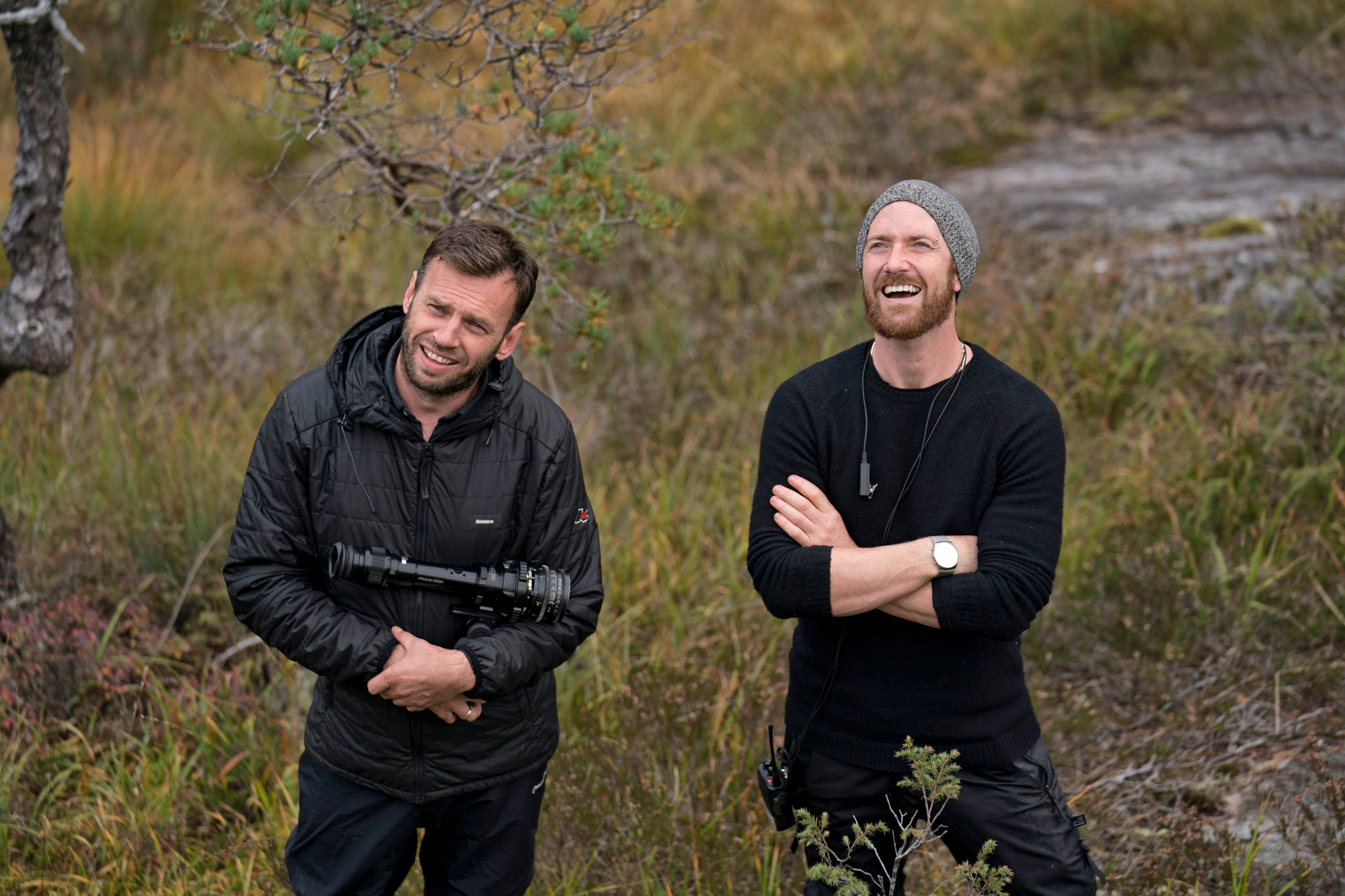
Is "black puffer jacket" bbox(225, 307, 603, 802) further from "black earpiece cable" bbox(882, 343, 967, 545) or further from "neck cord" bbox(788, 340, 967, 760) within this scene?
"black earpiece cable" bbox(882, 343, 967, 545)

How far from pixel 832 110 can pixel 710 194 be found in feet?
5.27

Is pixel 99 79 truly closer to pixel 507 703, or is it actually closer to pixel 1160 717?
pixel 507 703

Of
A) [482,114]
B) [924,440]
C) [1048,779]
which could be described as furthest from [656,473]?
[1048,779]

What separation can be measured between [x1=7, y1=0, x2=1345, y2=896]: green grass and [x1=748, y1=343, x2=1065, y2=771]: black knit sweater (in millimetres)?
989

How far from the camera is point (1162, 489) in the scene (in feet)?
16.4

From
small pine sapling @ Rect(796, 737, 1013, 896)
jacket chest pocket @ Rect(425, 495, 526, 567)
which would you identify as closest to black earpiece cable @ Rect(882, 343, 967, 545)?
small pine sapling @ Rect(796, 737, 1013, 896)

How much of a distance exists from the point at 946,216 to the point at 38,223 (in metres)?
3.15

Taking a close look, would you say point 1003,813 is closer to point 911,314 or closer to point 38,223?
point 911,314

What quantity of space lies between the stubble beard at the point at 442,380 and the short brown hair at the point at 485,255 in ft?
0.48

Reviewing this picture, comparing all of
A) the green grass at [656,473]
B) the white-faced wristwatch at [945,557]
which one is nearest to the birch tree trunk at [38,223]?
the green grass at [656,473]

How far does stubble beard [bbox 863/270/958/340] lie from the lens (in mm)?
2619

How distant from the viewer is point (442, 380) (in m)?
Result: 2.58

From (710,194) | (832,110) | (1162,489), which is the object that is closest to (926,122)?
(832,110)

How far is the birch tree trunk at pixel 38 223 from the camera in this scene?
377cm
